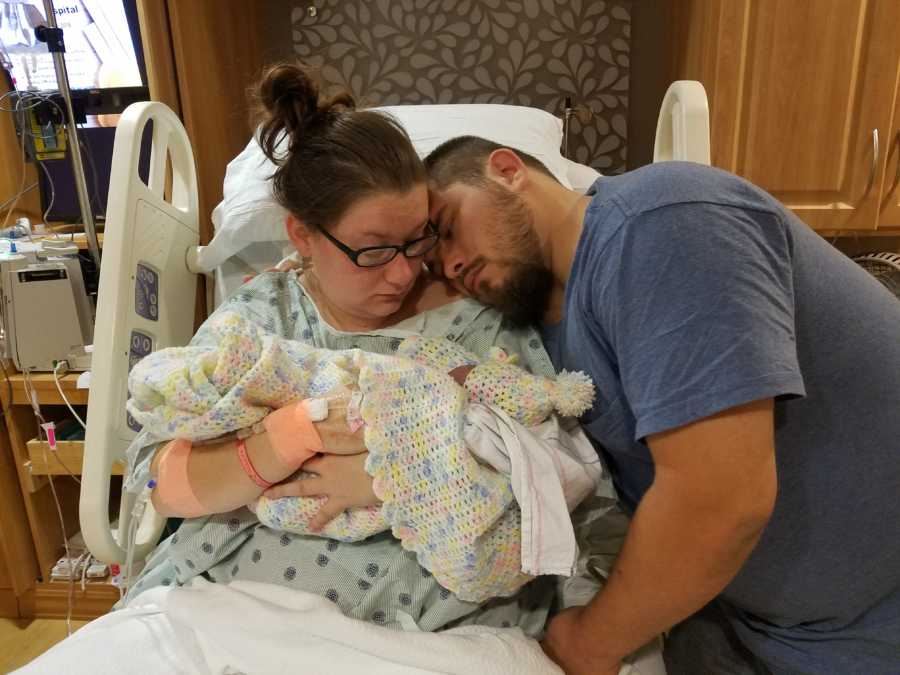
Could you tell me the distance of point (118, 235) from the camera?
46.0 inches

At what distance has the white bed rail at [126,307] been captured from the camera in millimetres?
1134

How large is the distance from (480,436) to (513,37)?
5.88ft

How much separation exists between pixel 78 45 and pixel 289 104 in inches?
58.2

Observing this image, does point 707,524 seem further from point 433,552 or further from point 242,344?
point 242,344

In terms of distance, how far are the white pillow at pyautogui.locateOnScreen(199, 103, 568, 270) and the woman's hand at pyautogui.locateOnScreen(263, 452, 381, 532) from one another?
61 cm

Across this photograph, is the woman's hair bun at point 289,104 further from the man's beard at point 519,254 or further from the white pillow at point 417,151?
the man's beard at point 519,254

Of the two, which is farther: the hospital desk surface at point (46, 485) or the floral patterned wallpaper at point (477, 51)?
the floral patterned wallpaper at point (477, 51)

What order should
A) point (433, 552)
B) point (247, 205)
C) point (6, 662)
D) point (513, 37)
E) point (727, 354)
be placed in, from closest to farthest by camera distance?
point (727, 354)
point (433, 552)
point (247, 205)
point (6, 662)
point (513, 37)

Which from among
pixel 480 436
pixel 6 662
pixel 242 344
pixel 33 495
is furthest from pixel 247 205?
pixel 6 662

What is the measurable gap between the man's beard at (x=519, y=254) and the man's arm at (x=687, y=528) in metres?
0.41

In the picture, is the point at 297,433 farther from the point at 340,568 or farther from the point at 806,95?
the point at 806,95

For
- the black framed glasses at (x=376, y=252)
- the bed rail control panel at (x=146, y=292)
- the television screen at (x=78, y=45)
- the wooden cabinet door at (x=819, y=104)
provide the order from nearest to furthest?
the black framed glasses at (x=376, y=252), the bed rail control panel at (x=146, y=292), the wooden cabinet door at (x=819, y=104), the television screen at (x=78, y=45)

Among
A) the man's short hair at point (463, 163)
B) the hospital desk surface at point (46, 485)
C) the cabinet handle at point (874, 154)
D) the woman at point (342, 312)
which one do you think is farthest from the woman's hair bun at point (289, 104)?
the cabinet handle at point (874, 154)

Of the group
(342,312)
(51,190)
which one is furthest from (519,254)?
(51,190)
